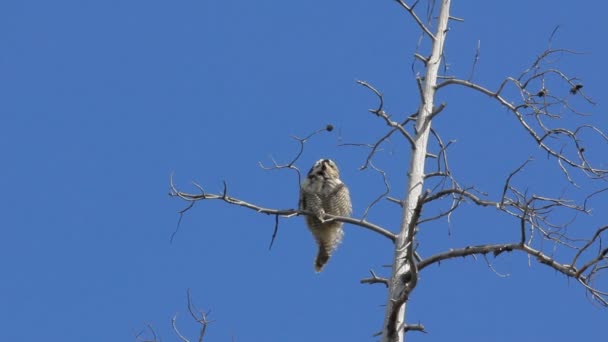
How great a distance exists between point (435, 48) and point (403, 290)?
194cm

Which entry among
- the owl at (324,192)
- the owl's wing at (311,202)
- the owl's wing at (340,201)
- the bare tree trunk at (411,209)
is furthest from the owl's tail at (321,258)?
the bare tree trunk at (411,209)

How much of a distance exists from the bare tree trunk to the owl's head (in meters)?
2.46

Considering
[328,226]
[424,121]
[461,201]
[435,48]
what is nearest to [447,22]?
[435,48]

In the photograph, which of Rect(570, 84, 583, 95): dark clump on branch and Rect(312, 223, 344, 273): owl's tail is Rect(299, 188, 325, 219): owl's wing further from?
Rect(570, 84, 583, 95): dark clump on branch

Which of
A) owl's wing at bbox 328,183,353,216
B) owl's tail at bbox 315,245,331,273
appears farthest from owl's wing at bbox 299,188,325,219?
owl's tail at bbox 315,245,331,273

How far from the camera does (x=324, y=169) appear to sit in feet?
34.7

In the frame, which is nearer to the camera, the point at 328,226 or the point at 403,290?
the point at 403,290

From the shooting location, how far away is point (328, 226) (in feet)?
36.0

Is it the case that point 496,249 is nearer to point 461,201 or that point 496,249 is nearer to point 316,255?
point 461,201

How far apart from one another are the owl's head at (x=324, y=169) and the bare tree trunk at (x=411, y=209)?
8.08 ft

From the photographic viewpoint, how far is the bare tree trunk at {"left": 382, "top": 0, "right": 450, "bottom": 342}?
704 cm

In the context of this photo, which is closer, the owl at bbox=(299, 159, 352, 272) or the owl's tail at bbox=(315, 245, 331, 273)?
the owl at bbox=(299, 159, 352, 272)

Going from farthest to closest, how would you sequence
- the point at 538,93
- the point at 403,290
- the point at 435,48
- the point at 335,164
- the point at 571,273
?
the point at 335,164
the point at 435,48
the point at 538,93
the point at 403,290
the point at 571,273

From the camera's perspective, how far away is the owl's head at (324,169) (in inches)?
416
